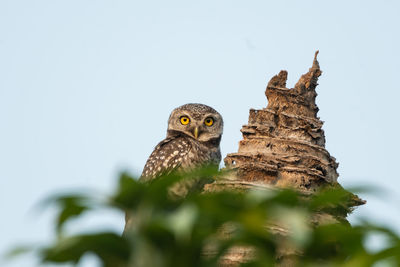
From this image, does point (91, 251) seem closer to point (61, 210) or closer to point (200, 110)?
point (61, 210)

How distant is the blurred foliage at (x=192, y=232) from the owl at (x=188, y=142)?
24.0 ft

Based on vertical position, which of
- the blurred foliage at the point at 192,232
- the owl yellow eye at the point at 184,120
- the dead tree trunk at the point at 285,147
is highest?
the owl yellow eye at the point at 184,120

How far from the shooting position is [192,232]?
79.0 inches

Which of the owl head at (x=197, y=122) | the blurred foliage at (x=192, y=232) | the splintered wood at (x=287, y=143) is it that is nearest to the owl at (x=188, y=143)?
the owl head at (x=197, y=122)

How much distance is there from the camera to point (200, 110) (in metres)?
10.6

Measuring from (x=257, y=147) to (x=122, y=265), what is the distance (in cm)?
497

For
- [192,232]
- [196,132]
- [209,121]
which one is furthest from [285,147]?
[192,232]

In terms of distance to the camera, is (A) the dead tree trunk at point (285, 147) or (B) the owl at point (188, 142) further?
(B) the owl at point (188, 142)

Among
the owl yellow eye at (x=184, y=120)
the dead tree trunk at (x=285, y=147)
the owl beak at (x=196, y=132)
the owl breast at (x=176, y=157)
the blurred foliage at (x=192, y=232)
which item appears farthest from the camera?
the owl yellow eye at (x=184, y=120)

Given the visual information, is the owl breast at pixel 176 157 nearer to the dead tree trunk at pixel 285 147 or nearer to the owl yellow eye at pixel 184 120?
the owl yellow eye at pixel 184 120

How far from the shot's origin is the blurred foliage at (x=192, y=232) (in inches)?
77.9

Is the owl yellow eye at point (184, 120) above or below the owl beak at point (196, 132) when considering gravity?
above

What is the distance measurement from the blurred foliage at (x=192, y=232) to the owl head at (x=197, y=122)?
827cm

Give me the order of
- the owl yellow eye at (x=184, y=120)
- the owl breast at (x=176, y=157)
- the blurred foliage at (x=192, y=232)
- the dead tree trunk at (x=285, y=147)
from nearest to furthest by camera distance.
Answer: the blurred foliage at (x=192, y=232), the dead tree trunk at (x=285, y=147), the owl breast at (x=176, y=157), the owl yellow eye at (x=184, y=120)
